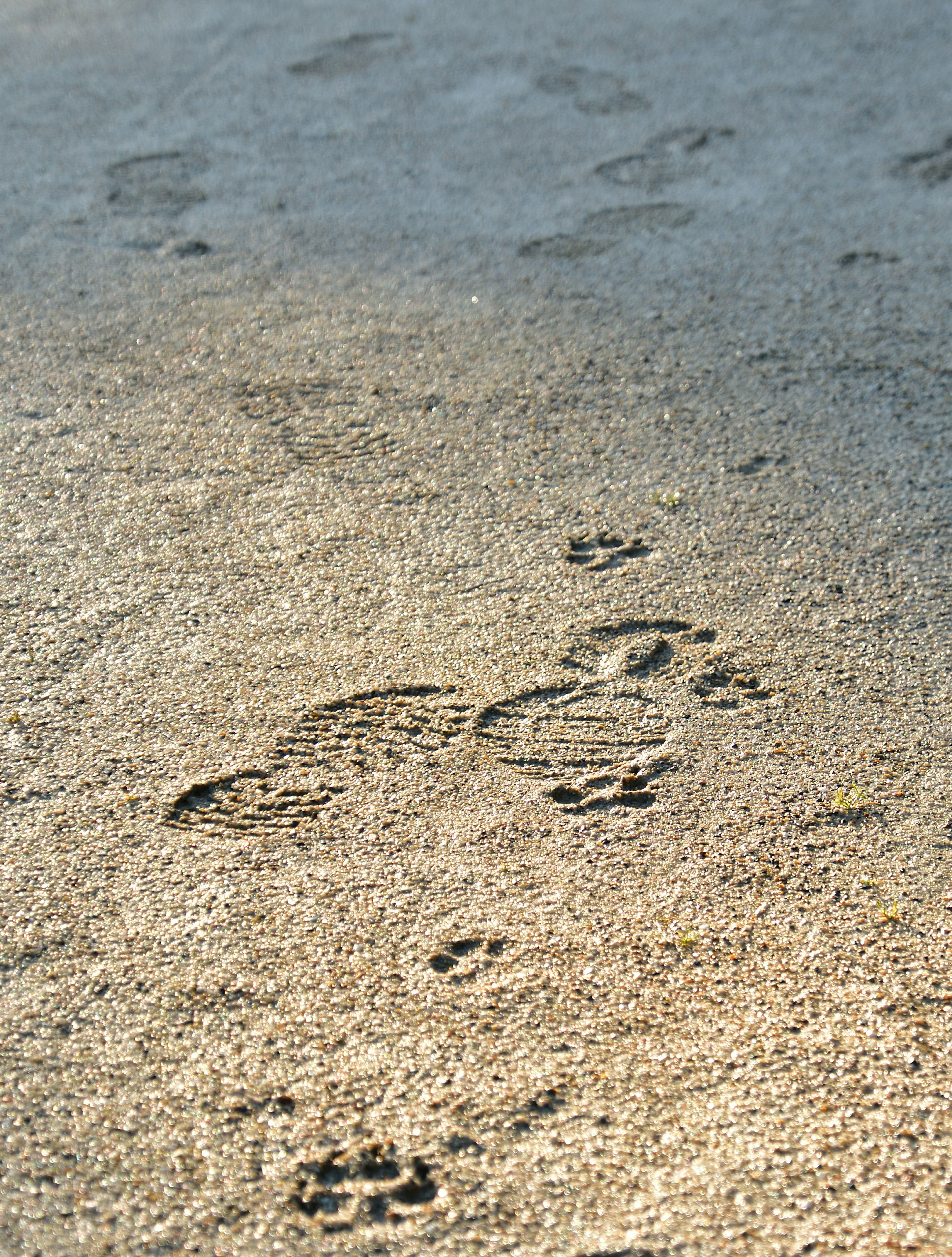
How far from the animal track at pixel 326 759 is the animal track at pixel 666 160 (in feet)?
7.33

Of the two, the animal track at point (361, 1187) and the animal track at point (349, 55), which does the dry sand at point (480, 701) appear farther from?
the animal track at point (349, 55)

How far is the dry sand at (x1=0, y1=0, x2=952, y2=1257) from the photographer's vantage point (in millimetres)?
1142

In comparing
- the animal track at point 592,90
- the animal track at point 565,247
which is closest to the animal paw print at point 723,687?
the animal track at point 565,247

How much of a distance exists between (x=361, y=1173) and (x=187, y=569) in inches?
A: 45.4

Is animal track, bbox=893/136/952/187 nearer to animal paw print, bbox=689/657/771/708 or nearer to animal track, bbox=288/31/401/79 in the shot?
animal track, bbox=288/31/401/79

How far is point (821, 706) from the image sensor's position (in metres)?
1.69

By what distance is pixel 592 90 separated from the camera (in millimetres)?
3889

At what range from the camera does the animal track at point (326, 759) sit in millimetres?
1517

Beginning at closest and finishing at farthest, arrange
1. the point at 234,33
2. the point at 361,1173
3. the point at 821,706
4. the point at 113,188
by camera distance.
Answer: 1. the point at 361,1173
2. the point at 821,706
3. the point at 113,188
4. the point at 234,33

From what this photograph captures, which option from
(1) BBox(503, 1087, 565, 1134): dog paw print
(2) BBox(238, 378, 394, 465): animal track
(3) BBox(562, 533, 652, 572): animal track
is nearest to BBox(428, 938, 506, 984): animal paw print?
(1) BBox(503, 1087, 565, 1134): dog paw print

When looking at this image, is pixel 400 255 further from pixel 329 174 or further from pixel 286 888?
pixel 286 888

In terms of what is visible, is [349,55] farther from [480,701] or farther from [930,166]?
[480,701]

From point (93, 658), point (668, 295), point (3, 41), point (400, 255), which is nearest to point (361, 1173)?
point (93, 658)

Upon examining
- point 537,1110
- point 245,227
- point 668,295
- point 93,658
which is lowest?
point 537,1110
